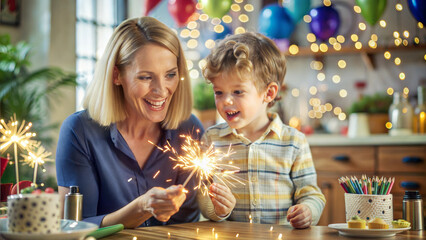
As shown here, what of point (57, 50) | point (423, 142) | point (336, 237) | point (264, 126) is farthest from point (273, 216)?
point (57, 50)

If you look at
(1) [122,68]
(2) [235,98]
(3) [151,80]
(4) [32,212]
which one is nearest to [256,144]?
(2) [235,98]

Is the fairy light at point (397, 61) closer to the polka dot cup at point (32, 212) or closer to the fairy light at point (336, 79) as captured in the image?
the fairy light at point (336, 79)

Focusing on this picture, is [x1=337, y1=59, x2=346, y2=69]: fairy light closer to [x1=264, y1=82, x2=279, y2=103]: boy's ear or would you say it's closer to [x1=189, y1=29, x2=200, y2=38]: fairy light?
[x1=189, y1=29, x2=200, y2=38]: fairy light

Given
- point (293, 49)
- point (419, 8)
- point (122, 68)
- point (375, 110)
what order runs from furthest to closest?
point (293, 49)
point (375, 110)
point (419, 8)
point (122, 68)

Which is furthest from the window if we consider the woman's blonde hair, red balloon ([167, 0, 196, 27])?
the woman's blonde hair

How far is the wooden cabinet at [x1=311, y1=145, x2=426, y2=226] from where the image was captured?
321 centimetres

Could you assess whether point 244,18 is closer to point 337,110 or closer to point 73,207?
point 337,110

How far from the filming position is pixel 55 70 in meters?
3.84

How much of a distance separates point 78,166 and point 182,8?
7.66 feet

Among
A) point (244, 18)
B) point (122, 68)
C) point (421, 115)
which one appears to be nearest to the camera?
point (122, 68)

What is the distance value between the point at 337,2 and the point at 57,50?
7.84 ft

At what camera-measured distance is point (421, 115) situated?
11.5 ft

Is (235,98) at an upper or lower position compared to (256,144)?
upper

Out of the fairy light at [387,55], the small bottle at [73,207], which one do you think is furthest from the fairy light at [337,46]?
the small bottle at [73,207]
